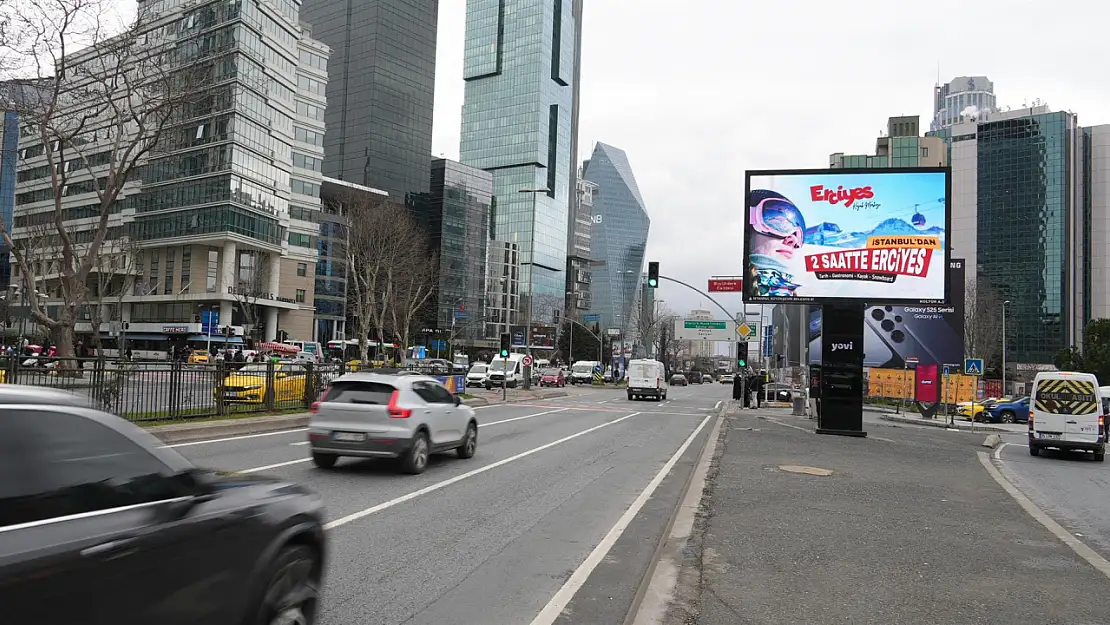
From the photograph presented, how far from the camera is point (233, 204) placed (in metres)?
66.2

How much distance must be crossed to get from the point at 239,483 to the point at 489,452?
11.1 metres

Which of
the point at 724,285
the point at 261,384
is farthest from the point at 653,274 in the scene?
the point at 261,384

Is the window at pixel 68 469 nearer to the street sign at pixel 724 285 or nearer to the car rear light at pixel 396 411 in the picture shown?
the car rear light at pixel 396 411

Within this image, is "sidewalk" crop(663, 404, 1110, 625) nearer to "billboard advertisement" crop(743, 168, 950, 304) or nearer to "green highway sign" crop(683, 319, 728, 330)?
"billboard advertisement" crop(743, 168, 950, 304)

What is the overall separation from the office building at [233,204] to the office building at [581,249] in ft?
299

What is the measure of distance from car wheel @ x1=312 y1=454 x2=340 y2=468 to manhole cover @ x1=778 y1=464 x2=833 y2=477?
25.6 ft

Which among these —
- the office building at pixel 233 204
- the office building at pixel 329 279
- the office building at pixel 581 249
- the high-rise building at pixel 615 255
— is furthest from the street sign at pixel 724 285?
the high-rise building at pixel 615 255

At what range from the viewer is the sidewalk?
541cm

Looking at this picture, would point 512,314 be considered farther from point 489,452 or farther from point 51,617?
point 51,617

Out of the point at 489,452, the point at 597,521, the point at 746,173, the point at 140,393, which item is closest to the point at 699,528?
the point at 597,521

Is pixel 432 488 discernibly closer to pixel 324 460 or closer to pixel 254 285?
pixel 324 460

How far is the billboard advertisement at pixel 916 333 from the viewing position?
→ 171ft

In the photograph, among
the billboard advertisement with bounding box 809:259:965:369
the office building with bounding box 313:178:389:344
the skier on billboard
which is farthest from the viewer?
the office building with bounding box 313:178:389:344

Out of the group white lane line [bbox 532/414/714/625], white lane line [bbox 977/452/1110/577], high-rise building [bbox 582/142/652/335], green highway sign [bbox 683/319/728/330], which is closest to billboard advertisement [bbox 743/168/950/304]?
white lane line [bbox 977/452/1110/577]
